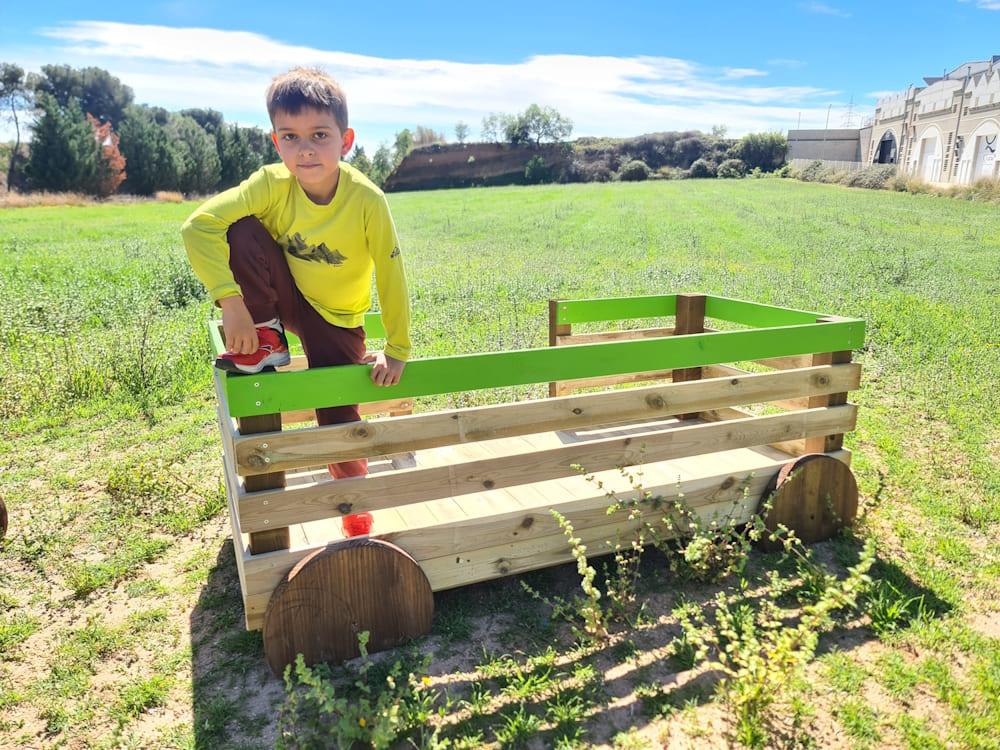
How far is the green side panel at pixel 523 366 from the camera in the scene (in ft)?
9.50

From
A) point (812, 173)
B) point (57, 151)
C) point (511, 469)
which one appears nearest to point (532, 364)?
point (511, 469)

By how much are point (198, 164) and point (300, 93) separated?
74420 mm

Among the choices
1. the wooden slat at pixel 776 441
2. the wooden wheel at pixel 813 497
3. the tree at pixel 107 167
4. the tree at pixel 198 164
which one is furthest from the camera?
the tree at pixel 198 164

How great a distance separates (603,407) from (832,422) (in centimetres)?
149

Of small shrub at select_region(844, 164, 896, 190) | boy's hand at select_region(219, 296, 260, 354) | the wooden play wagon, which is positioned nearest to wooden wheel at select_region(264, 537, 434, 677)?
the wooden play wagon

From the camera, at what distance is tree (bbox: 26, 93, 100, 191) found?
55.0 m

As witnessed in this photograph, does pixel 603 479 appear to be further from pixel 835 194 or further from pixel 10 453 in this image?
pixel 835 194

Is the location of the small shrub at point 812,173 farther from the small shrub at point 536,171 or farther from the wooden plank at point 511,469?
the wooden plank at point 511,469

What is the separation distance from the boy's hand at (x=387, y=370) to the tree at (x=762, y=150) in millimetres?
78134

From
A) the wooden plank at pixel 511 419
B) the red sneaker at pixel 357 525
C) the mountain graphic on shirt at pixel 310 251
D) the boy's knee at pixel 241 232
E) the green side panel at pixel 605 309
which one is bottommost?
the red sneaker at pixel 357 525

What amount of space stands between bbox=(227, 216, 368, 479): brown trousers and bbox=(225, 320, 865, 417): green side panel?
14.1 inches

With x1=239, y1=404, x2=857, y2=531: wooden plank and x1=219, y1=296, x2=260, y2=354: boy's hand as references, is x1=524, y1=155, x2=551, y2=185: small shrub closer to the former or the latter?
x1=239, y1=404, x2=857, y2=531: wooden plank

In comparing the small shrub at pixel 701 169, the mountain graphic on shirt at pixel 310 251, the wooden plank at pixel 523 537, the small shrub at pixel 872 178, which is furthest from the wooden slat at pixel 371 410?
the small shrub at pixel 701 169

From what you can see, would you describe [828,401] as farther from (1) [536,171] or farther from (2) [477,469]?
(1) [536,171]
